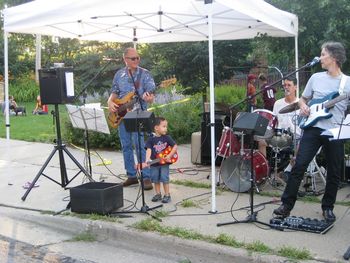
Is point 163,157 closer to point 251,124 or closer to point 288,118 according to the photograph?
point 251,124

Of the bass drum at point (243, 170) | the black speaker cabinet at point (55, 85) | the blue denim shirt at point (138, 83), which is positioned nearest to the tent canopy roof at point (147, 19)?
the black speaker cabinet at point (55, 85)

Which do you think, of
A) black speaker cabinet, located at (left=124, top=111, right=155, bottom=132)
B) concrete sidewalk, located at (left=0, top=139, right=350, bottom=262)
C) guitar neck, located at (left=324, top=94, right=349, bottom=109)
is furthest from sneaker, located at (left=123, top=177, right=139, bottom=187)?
guitar neck, located at (left=324, top=94, right=349, bottom=109)

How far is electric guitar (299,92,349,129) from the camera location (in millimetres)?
5148

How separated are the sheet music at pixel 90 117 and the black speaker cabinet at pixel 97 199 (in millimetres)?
1103

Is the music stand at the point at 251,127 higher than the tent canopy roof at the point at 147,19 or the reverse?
the reverse

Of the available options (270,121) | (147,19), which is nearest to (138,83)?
(147,19)

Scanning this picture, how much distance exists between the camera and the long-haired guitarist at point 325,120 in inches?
209

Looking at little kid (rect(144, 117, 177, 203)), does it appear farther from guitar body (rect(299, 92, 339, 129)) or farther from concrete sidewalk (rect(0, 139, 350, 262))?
guitar body (rect(299, 92, 339, 129))

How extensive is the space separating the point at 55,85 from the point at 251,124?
299 centimetres

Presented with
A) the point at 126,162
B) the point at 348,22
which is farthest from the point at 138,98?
the point at 348,22

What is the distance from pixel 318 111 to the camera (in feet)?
17.4

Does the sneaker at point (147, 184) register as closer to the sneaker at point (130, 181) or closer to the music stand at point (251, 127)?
the sneaker at point (130, 181)

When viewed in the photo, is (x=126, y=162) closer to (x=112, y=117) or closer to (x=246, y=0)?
(x=112, y=117)

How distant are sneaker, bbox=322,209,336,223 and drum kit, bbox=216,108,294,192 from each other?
59.0 inches
